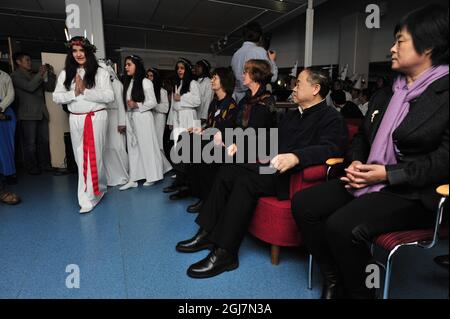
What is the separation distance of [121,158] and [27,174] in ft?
5.36

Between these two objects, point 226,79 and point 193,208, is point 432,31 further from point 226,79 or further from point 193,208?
point 193,208

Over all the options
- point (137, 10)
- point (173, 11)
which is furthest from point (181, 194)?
point (137, 10)

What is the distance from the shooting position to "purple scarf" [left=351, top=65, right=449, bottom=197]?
4.41 ft

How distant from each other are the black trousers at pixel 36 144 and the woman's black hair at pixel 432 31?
4618mm

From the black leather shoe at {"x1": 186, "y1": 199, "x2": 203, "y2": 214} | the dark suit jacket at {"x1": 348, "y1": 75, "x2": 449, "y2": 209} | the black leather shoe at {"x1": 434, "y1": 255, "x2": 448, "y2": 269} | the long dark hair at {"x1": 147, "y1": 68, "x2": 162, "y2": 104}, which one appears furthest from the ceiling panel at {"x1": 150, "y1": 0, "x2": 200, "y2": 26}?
the black leather shoe at {"x1": 434, "y1": 255, "x2": 448, "y2": 269}

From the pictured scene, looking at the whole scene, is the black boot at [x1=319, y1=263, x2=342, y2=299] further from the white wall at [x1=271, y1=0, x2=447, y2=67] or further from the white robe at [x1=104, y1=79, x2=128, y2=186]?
the white wall at [x1=271, y1=0, x2=447, y2=67]

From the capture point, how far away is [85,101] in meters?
2.80

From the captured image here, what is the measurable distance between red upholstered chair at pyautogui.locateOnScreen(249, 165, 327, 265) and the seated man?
0.14ft

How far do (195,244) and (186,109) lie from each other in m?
2.29

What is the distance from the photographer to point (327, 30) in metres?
9.33

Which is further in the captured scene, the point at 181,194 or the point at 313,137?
the point at 181,194

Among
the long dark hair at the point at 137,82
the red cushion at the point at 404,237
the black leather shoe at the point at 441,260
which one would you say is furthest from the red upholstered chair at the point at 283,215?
the long dark hair at the point at 137,82

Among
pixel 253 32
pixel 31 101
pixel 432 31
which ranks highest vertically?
pixel 253 32
